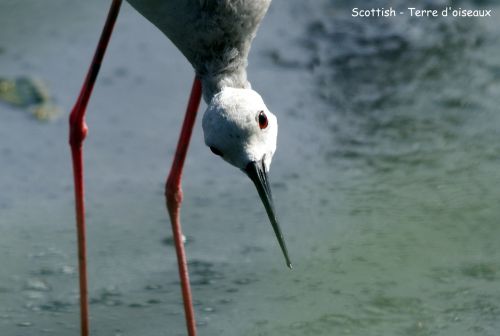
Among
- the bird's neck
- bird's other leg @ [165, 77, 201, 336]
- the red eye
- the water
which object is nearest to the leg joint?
bird's other leg @ [165, 77, 201, 336]

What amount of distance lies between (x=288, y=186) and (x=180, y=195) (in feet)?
2.64

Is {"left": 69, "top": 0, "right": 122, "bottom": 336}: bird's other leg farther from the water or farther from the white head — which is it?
the white head

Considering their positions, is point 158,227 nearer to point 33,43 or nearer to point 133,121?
point 133,121

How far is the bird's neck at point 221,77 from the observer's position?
425 cm

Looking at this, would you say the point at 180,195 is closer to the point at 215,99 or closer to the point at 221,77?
the point at 221,77

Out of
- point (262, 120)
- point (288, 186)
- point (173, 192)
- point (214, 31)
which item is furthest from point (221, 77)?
point (288, 186)

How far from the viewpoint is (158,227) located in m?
5.33

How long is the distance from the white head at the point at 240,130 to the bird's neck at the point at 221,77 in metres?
0.23

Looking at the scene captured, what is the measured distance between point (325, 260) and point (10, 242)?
4.56 feet

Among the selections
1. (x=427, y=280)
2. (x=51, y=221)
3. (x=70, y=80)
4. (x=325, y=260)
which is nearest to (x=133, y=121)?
(x=70, y=80)

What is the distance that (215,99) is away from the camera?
4.06 metres

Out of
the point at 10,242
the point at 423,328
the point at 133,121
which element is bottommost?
the point at 423,328

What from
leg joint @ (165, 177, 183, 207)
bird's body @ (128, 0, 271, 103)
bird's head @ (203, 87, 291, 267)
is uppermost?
bird's body @ (128, 0, 271, 103)

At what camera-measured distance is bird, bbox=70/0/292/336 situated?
12.8 feet
